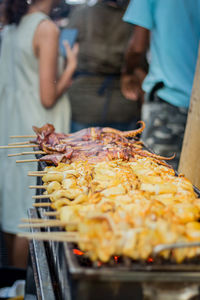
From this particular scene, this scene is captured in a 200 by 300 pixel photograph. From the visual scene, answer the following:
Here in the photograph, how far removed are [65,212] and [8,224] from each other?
3.00 meters

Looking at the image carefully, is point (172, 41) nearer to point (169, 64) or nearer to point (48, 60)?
point (169, 64)

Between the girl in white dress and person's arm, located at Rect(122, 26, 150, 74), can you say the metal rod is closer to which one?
the girl in white dress

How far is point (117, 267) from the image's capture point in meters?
Answer: 1.27

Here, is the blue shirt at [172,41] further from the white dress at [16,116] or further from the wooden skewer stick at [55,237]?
the wooden skewer stick at [55,237]

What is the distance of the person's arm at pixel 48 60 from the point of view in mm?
3924

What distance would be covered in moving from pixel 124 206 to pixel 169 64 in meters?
2.45

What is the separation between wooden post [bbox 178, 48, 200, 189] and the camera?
259 centimetres

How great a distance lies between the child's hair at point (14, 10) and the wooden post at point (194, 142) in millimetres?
2637

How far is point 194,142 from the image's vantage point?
263cm

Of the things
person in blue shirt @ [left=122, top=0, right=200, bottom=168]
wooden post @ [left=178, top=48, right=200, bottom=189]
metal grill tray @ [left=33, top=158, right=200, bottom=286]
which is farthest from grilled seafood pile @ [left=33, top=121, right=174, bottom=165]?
metal grill tray @ [left=33, top=158, right=200, bottom=286]

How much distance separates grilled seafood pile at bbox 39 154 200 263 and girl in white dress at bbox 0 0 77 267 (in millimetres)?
2183

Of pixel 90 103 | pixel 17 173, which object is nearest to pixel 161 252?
pixel 17 173

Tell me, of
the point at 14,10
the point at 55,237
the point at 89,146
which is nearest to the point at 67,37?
the point at 14,10

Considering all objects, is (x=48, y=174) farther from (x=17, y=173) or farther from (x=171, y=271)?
Result: (x=17, y=173)
